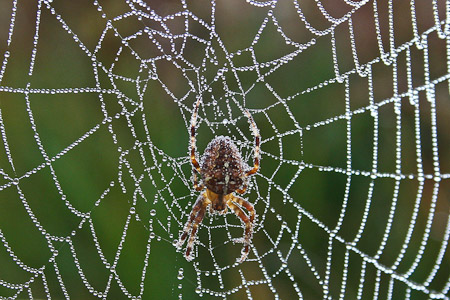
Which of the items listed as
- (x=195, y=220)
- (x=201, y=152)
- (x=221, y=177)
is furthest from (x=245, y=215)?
(x=201, y=152)

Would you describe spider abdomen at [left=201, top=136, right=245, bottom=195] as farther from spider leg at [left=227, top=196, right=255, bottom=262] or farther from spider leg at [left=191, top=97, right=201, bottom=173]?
spider leg at [left=227, top=196, right=255, bottom=262]

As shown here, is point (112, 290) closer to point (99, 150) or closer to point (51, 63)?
point (99, 150)

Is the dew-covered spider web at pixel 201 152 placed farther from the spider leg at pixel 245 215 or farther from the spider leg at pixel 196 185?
the spider leg at pixel 196 185

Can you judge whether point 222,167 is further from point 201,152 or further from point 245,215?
point 201,152

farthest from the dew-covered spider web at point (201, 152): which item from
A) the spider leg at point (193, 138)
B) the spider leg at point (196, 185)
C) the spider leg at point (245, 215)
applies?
the spider leg at point (193, 138)

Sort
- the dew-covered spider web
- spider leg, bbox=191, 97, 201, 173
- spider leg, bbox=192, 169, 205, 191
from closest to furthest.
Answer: spider leg, bbox=191, 97, 201, 173
spider leg, bbox=192, 169, 205, 191
the dew-covered spider web

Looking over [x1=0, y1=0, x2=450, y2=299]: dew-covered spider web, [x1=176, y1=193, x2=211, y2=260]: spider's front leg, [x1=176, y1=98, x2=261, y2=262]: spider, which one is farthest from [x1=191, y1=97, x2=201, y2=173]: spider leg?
[x1=0, y1=0, x2=450, y2=299]: dew-covered spider web
